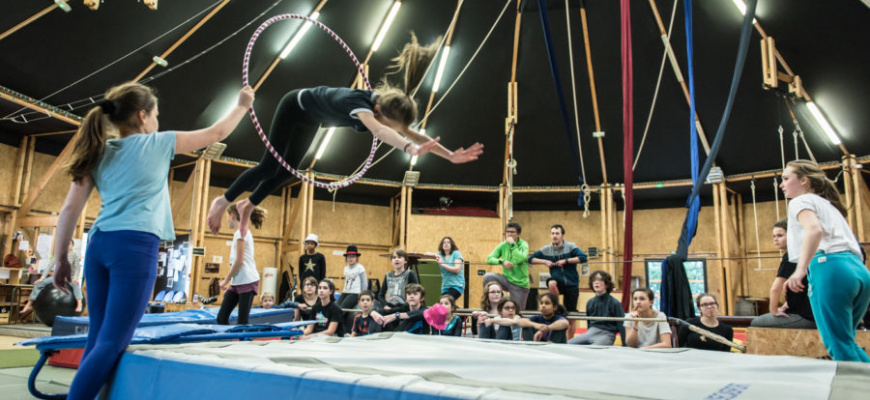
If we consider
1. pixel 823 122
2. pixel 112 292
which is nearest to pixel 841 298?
pixel 112 292

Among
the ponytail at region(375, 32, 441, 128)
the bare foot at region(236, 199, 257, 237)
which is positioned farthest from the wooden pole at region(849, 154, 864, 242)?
the bare foot at region(236, 199, 257, 237)

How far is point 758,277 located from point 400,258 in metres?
8.57

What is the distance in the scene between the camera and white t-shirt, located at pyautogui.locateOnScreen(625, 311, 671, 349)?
374cm

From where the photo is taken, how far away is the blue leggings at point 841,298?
2150mm

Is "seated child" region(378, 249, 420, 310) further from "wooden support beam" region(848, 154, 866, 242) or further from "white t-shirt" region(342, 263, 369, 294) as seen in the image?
"wooden support beam" region(848, 154, 866, 242)

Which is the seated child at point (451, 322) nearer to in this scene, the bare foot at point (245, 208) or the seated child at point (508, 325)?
the seated child at point (508, 325)

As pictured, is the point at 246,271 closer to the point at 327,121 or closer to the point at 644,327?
the point at 327,121

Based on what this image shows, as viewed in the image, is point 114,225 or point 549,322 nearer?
point 114,225

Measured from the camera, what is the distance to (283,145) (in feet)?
8.38

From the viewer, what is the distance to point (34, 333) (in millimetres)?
6168

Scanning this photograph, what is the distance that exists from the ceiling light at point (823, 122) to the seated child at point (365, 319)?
746 cm

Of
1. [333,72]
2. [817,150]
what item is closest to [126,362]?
[333,72]

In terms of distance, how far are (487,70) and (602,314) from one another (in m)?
5.96

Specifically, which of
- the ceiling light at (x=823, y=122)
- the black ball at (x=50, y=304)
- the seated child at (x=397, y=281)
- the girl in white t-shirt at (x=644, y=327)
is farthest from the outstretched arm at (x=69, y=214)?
the ceiling light at (x=823, y=122)
